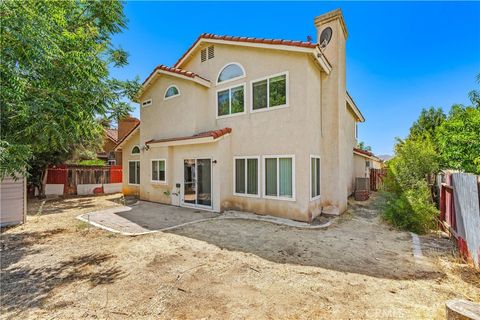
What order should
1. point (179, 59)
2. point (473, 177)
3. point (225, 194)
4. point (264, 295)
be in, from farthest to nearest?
point (179, 59), point (225, 194), point (473, 177), point (264, 295)

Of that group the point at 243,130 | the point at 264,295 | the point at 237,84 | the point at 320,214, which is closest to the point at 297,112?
the point at 243,130

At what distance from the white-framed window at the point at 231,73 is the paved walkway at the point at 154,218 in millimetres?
7151

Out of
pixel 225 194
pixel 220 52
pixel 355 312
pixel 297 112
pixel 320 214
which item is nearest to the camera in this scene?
pixel 355 312

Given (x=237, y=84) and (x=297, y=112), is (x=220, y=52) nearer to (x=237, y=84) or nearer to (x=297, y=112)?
(x=237, y=84)

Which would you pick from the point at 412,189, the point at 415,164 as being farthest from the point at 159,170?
the point at 415,164

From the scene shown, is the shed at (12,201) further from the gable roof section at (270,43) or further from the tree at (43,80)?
the gable roof section at (270,43)

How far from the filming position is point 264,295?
436cm

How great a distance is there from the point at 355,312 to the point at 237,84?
35.3 feet

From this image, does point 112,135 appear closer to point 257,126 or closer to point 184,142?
point 184,142

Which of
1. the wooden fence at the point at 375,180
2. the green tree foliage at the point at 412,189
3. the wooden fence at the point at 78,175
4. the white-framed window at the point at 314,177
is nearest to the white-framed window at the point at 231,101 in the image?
the white-framed window at the point at 314,177

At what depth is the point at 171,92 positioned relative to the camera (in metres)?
14.4

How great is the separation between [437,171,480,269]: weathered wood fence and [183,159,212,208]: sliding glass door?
9.67 metres

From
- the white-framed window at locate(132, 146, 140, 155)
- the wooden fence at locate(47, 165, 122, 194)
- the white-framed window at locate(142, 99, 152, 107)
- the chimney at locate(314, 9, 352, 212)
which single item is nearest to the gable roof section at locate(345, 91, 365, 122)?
the chimney at locate(314, 9, 352, 212)

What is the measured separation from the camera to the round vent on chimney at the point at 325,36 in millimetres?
11711
